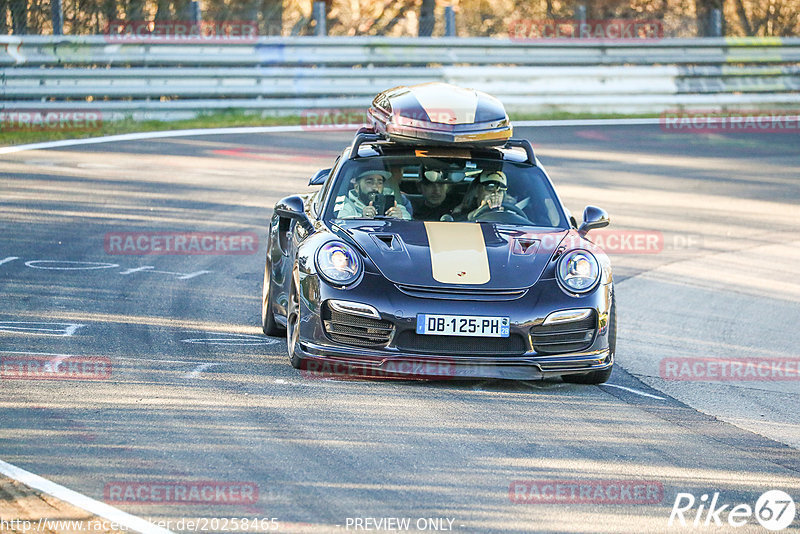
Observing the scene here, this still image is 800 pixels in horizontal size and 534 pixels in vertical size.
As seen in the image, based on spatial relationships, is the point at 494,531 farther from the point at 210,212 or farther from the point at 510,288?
the point at 210,212

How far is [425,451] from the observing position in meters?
5.98

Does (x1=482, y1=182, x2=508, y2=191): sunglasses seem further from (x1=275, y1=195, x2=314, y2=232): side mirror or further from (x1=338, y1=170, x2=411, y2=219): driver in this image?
(x1=275, y1=195, x2=314, y2=232): side mirror

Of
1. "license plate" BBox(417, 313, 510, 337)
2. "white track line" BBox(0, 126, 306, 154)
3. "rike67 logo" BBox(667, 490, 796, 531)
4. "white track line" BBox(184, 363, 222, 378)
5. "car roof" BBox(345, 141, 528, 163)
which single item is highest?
"car roof" BBox(345, 141, 528, 163)

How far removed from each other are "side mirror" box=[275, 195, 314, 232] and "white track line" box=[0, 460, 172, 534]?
9.97ft

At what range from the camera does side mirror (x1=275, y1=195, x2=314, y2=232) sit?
320 inches

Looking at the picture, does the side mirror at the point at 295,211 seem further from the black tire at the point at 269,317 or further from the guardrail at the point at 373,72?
the guardrail at the point at 373,72

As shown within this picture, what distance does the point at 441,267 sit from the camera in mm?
7309

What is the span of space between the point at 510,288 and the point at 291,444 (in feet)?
6.01

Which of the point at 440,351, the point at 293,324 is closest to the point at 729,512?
the point at 440,351

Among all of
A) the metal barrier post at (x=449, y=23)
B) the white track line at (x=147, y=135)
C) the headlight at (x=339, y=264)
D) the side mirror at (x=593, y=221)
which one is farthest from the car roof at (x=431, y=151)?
the metal barrier post at (x=449, y=23)

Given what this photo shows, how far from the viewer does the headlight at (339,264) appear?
285 inches

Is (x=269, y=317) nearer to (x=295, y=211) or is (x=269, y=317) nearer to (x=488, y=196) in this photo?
(x=295, y=211)

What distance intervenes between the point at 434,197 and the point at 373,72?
13.1 metres

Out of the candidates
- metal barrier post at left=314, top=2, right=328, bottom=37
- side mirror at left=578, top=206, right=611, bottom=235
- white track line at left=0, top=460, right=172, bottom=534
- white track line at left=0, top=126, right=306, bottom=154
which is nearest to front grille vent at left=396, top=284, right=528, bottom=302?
side mirror at left=578, top=206, right=611, bottom=235
